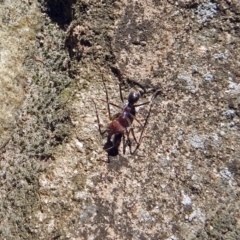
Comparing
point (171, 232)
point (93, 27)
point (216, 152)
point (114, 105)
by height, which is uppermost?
point (93, 27)

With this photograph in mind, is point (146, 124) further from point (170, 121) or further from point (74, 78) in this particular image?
point (74, 78)

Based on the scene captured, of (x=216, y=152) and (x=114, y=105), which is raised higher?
(x=114, y=105)

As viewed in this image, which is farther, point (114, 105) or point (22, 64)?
point (22, 64)

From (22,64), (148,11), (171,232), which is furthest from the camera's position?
(22,64)

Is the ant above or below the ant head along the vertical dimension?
below

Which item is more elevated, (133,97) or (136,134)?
(133,97)

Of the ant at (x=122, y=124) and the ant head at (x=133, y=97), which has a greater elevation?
the ant head at (x=133, y=97)

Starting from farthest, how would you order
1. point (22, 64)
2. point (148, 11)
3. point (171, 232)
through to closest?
point (22, 64) → point (148, 11) → point (171, 232)

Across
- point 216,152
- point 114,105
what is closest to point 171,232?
point 216,152
